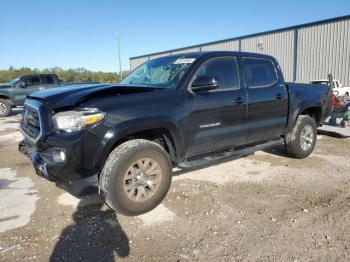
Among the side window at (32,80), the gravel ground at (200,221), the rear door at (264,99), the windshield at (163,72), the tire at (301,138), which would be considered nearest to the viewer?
the gravel ground at (200,221)

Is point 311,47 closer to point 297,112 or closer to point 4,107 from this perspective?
point 297,112

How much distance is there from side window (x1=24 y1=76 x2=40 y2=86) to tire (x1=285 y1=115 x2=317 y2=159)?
12521 mm

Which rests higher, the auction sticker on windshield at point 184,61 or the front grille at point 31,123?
the auction sticker on windshield at point 184,61

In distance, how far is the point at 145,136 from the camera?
3.98 m

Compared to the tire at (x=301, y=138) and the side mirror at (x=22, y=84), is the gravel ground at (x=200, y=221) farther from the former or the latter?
the side mirror at (x=22, y=84)

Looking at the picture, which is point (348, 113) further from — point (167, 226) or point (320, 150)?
point (167, 226)

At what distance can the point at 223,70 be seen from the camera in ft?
15.3

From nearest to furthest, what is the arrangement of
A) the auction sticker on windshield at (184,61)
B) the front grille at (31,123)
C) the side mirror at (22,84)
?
the front grille at (31,123), the auction sticker on windshield at (184,61), the side mirror at (22,84)

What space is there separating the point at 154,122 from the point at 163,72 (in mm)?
1139

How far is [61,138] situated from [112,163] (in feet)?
1.89

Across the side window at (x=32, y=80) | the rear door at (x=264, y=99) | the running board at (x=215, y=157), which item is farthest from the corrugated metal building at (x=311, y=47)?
the running board at (x=215, y=157)

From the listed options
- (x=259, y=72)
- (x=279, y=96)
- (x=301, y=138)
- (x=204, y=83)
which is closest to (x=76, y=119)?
(x=204, y=83)

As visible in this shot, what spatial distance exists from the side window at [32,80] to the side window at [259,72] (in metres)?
12.3

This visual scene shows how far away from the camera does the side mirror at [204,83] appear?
13.4 feet
